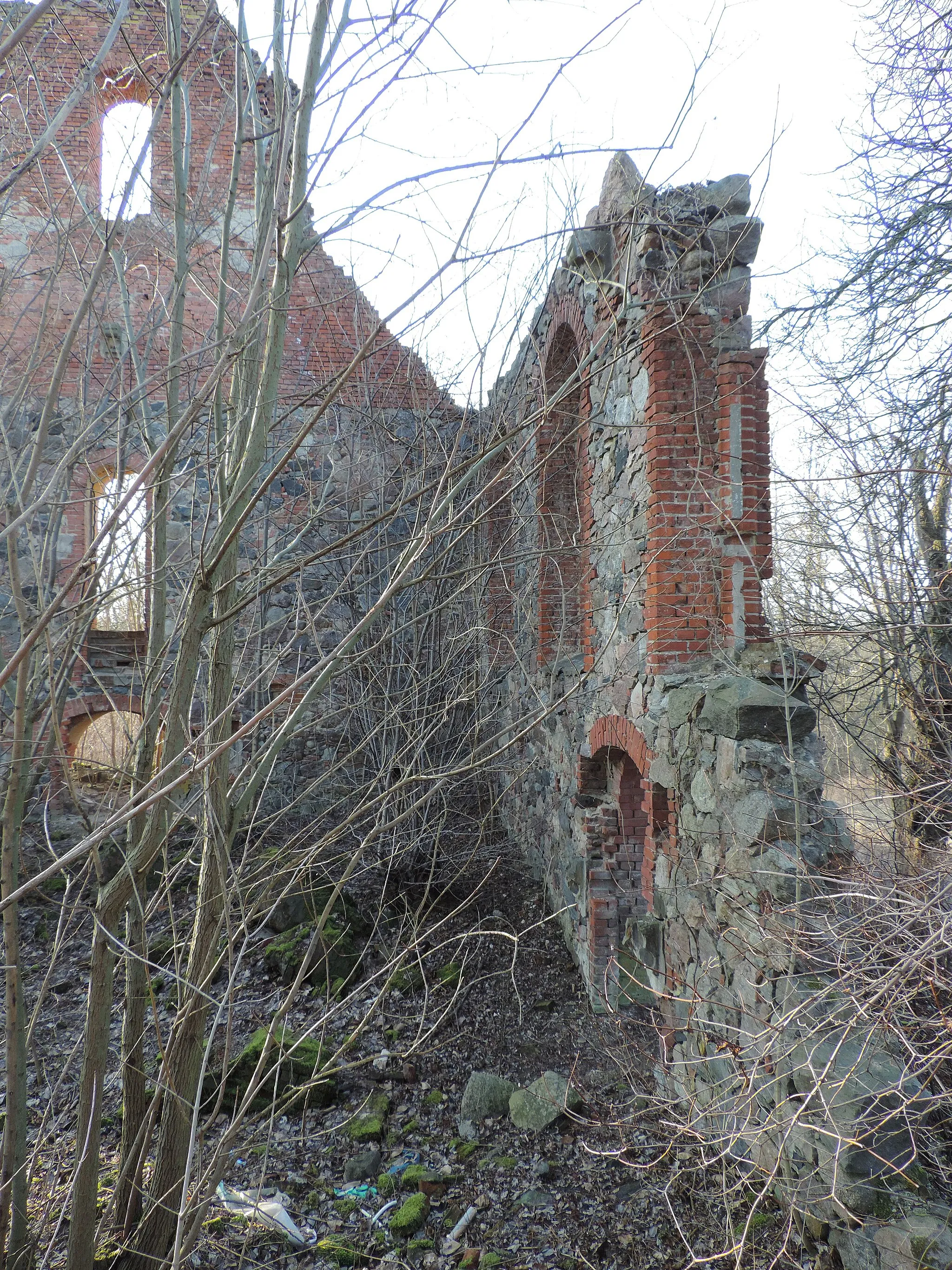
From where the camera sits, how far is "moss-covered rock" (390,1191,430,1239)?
3.46 meters

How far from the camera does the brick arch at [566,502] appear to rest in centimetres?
590

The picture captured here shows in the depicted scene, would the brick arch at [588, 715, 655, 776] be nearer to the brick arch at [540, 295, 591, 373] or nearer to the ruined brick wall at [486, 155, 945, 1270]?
the ruined brick wall at [486, 155, 945, 1270]

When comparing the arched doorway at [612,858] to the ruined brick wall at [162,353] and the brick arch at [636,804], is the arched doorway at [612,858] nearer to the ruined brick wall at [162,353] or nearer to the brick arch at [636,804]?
the brick arch at [636,804]

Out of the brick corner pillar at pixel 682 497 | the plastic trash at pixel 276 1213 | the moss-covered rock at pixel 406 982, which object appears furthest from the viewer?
the moss-covered rock at pixel 406 982

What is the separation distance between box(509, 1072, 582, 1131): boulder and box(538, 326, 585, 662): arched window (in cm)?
282

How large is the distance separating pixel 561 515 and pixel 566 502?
2.27 ft

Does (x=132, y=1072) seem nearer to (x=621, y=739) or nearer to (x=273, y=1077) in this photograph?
(x=273, y=1077)

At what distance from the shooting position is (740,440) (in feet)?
14.0

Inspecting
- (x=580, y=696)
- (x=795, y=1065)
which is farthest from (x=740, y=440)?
(x=795, y=1065)

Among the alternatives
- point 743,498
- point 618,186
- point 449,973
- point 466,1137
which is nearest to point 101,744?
point 449,973

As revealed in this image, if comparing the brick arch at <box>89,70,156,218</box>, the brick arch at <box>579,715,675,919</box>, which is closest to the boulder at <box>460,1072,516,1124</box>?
the brick arch at <box>579,715,675,919</box>

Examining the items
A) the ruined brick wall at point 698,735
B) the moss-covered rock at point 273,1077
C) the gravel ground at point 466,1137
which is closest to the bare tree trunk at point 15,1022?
the gravel ground at point 466,1137

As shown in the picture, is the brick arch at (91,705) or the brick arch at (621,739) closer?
the brick arch at (621,739)

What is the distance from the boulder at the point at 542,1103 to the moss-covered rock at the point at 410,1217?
68cm
